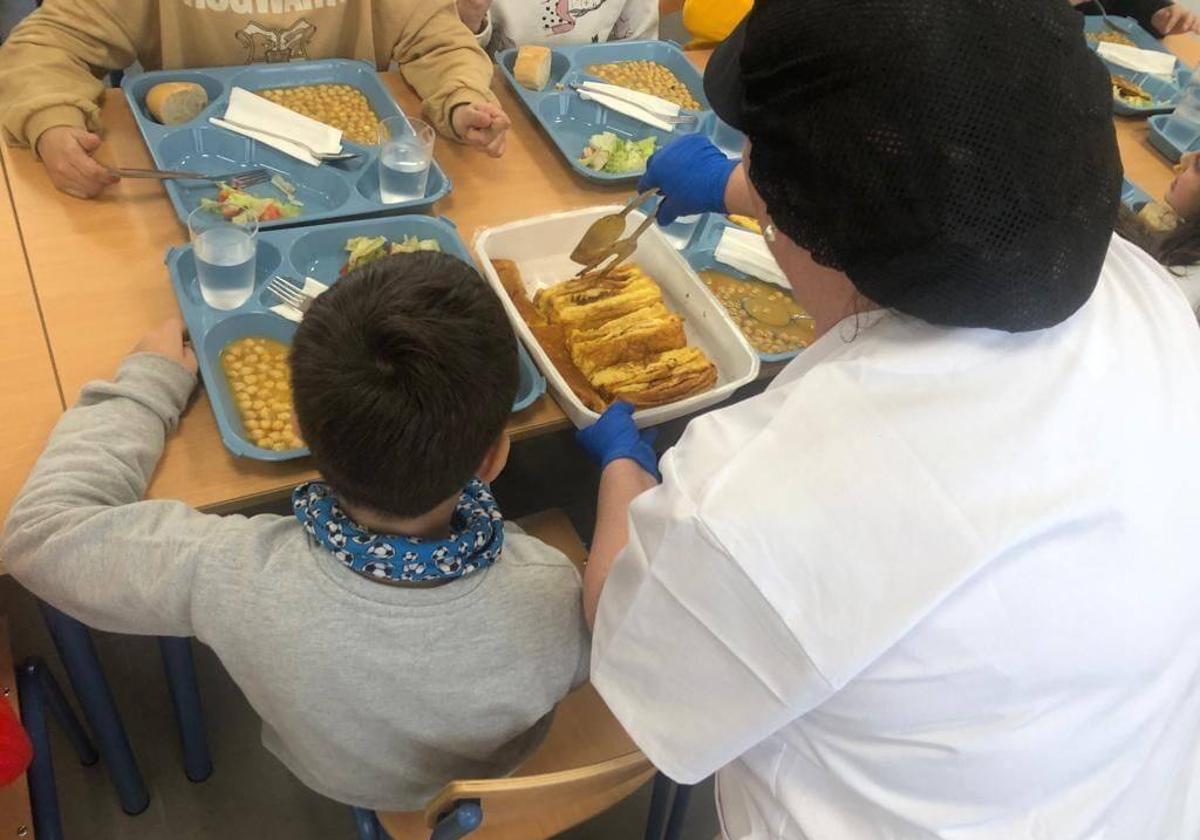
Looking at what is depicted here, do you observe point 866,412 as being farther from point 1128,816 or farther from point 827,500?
point 1128,816

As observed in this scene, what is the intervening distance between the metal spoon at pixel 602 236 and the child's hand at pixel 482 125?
0.28m

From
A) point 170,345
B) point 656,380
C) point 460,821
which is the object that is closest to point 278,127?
point 170,345

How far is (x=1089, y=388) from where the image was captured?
696 mm

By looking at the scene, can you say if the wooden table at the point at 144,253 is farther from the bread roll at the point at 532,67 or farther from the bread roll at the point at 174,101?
the bread roll at the point at 532,67

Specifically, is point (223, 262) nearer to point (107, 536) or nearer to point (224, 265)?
point (224, 265)

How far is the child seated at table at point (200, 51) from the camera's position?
1.37 metres

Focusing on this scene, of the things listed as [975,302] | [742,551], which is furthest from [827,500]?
[975,302]

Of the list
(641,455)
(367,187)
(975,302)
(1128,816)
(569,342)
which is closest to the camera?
(975,302)

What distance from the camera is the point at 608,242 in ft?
4.82

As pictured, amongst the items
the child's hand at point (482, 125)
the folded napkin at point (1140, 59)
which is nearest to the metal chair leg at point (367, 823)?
the child's hand at point (482, 125)

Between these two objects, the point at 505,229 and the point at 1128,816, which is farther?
the point at 505,229

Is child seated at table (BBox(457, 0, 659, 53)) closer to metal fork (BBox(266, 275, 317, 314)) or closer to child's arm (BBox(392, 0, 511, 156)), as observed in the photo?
child's arm (BBox(392, 0, 511, 156))

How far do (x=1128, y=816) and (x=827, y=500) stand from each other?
41cm

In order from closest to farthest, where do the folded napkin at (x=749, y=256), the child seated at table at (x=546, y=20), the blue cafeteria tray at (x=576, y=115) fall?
the folded napkin at (x=749, y=256)
the blue cafeteria tray at (x=576, y=115)
the child seated at table at (x=546, y=20)
